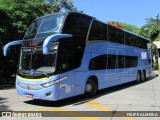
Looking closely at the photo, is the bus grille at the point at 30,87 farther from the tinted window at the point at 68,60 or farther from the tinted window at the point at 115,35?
the tinted window at the point at 115,35

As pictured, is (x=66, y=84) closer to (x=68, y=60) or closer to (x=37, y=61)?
(x=68, y=60)

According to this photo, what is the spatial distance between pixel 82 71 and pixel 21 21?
33.3 ft

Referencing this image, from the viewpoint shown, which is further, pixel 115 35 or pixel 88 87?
pixel 115 35

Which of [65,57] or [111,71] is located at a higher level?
[65,57]

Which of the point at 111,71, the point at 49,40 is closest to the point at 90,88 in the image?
the point at 111,71

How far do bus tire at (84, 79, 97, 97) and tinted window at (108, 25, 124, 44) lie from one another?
9.98ft

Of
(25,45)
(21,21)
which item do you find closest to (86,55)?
(25,45)

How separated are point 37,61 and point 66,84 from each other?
4.88 ft

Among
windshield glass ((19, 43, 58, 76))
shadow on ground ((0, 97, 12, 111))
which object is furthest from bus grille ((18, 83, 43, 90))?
shadow on ground ((0, 97, 12, 111))

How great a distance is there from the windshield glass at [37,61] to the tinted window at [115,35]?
521 cm

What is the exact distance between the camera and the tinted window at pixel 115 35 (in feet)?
51.1

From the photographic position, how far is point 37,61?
11.4 metres

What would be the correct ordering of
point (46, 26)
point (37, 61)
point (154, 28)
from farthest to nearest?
1. point (154, 28)
2. point (46, 26)
3. point (37, 61)

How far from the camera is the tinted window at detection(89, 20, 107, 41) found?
44.3 feet
